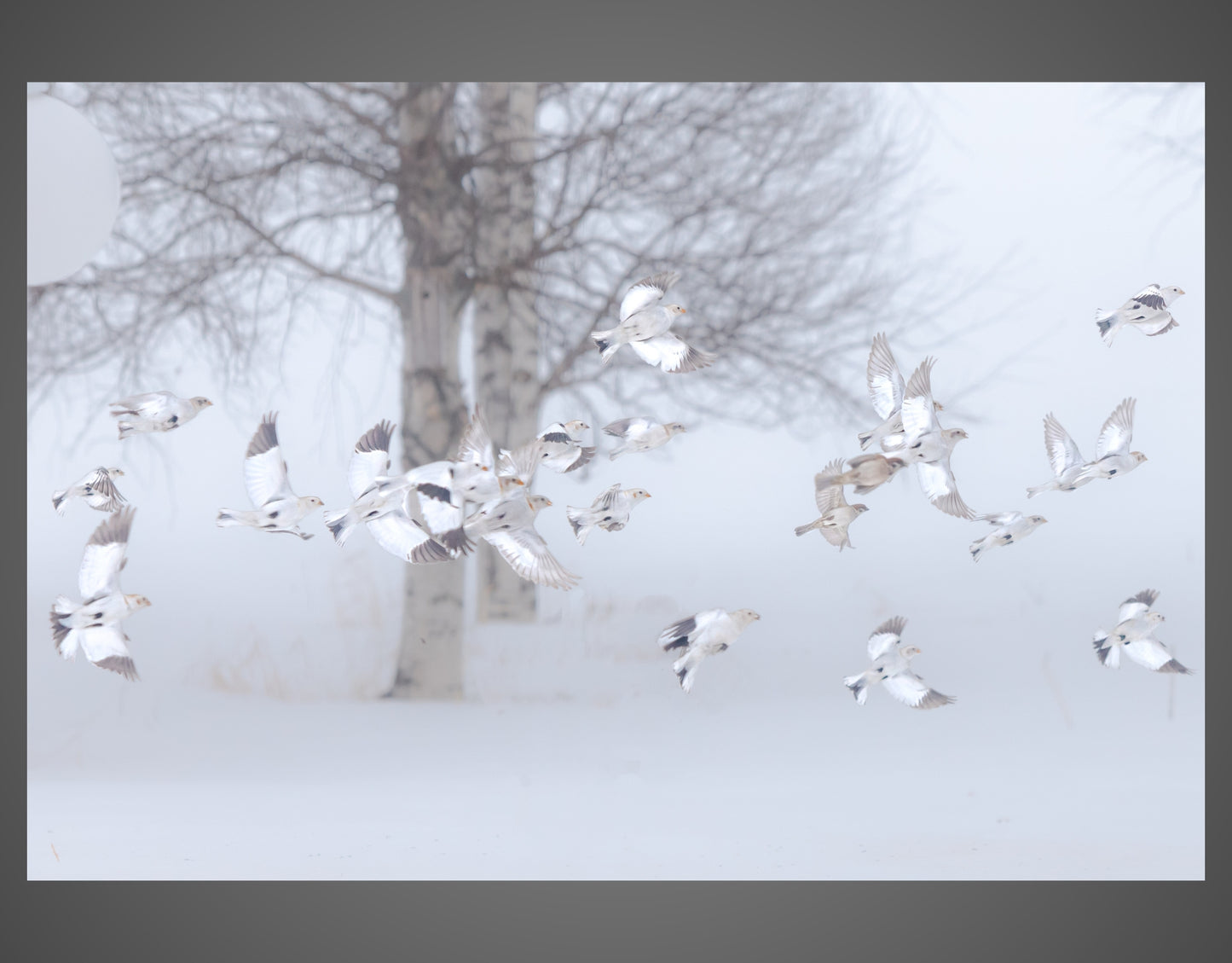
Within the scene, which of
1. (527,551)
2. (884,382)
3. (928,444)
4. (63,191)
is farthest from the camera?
(63,191)

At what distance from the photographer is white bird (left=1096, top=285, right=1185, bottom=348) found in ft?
13.2

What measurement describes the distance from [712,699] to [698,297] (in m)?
1.47

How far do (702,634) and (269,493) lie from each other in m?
1.54

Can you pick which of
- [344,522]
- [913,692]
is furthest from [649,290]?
[913,692]

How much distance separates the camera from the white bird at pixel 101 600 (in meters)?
3.57

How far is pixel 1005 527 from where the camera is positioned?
159 inches

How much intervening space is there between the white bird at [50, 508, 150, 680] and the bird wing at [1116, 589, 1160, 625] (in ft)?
11.1

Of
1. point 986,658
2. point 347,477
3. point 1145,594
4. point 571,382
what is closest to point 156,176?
point 347,477

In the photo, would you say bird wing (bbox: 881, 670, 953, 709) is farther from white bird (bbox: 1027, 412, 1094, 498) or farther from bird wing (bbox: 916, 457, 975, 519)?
white bird (bbox: 1027, 412, 1094, 498)

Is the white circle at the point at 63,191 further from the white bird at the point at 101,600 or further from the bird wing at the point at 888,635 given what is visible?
the bird wing at the point at 888,635

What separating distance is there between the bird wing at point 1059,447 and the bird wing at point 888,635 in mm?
779

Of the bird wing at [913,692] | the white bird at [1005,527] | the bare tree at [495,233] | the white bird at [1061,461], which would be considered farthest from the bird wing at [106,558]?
the white bird at [1061,461]

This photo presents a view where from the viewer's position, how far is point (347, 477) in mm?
4059

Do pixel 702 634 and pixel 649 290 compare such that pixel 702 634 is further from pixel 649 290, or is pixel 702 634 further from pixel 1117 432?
pixel 1117 432
